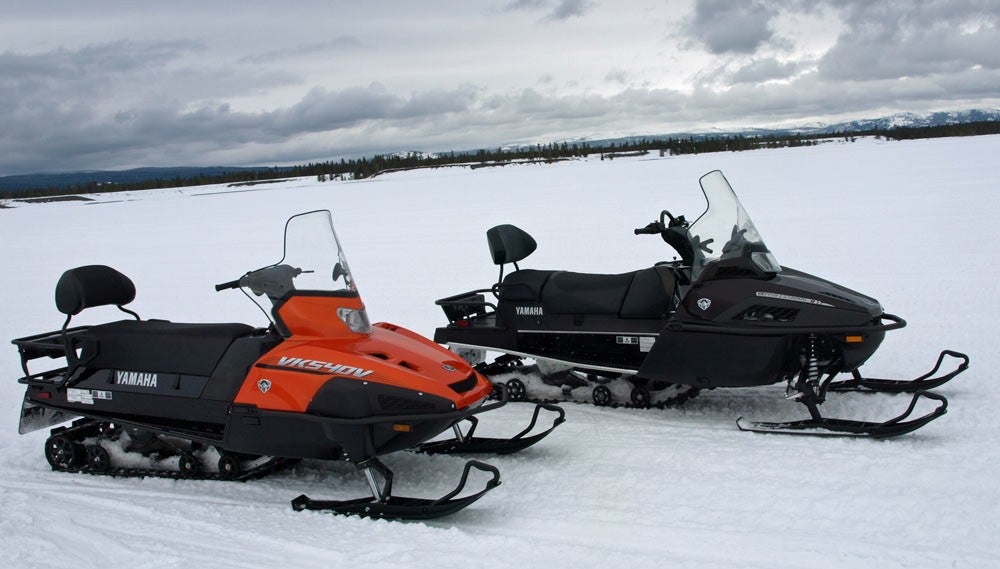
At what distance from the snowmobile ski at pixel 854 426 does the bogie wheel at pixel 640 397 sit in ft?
2.42

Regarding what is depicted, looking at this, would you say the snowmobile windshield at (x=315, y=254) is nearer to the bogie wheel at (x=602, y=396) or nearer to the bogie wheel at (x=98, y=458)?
the bogie wheel at (x=98, y=458)

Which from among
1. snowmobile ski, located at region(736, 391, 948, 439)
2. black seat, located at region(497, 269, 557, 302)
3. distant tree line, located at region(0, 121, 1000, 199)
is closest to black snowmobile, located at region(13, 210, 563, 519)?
snowmobile ski, located at region(736, 391, 948, 439)

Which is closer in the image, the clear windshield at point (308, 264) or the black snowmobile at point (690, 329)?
the clear windshield at point (308, 264)

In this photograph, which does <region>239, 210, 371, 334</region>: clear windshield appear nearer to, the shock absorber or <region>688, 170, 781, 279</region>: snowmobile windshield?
<region>688, 170, 781, 279</region>: snowmobile windshield

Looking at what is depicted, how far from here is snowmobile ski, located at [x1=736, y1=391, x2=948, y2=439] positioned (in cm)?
425

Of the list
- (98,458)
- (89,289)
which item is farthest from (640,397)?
(89,289)

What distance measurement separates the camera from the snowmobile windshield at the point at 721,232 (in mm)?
5043

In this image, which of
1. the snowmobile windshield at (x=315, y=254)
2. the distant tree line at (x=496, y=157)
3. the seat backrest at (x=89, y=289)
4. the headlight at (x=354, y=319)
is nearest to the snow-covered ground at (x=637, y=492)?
the headlight at (x=354, y=319)

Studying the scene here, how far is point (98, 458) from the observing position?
4.49m

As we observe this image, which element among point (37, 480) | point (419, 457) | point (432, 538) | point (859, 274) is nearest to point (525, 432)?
point (419, 457)

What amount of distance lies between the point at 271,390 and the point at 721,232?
2.89 metres

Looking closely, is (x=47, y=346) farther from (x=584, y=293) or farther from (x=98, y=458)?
(x=584, y=293)

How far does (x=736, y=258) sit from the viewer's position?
4.98 metres

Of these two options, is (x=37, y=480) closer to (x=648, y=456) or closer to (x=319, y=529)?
(x=319, y=529)
